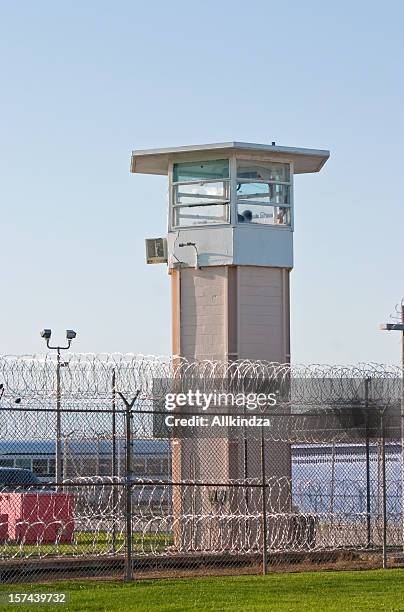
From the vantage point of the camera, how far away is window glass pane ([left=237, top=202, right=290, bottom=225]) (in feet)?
78.4

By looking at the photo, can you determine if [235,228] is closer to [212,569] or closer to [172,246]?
[172,246]

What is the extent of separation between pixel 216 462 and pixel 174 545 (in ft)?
7.92

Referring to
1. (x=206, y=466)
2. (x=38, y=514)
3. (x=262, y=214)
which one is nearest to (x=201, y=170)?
(x=262, y=214)

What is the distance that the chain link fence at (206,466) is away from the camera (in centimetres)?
1812

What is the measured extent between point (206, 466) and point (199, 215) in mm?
4669

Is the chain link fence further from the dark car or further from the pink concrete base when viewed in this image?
the dark car

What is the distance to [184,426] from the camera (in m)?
21.8

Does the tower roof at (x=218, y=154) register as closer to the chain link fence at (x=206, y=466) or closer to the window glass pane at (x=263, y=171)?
the window glass pane at (x=263, y=171)

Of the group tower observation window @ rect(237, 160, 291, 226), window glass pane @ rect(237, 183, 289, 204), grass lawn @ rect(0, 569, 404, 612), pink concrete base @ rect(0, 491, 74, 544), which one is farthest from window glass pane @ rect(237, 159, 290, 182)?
grass lawn @ rect(0, 569, 404, 612)

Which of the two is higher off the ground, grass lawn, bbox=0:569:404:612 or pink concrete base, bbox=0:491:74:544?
grass lawn, bbox=0:569:404:612

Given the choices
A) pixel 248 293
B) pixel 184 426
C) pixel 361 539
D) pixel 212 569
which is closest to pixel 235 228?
pixel 248 293

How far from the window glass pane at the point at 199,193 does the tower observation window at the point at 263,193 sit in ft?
1.20

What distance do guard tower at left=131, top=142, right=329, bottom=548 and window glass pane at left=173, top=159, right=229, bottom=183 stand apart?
2 cm

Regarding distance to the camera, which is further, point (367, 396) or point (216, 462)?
point (216, 462)
